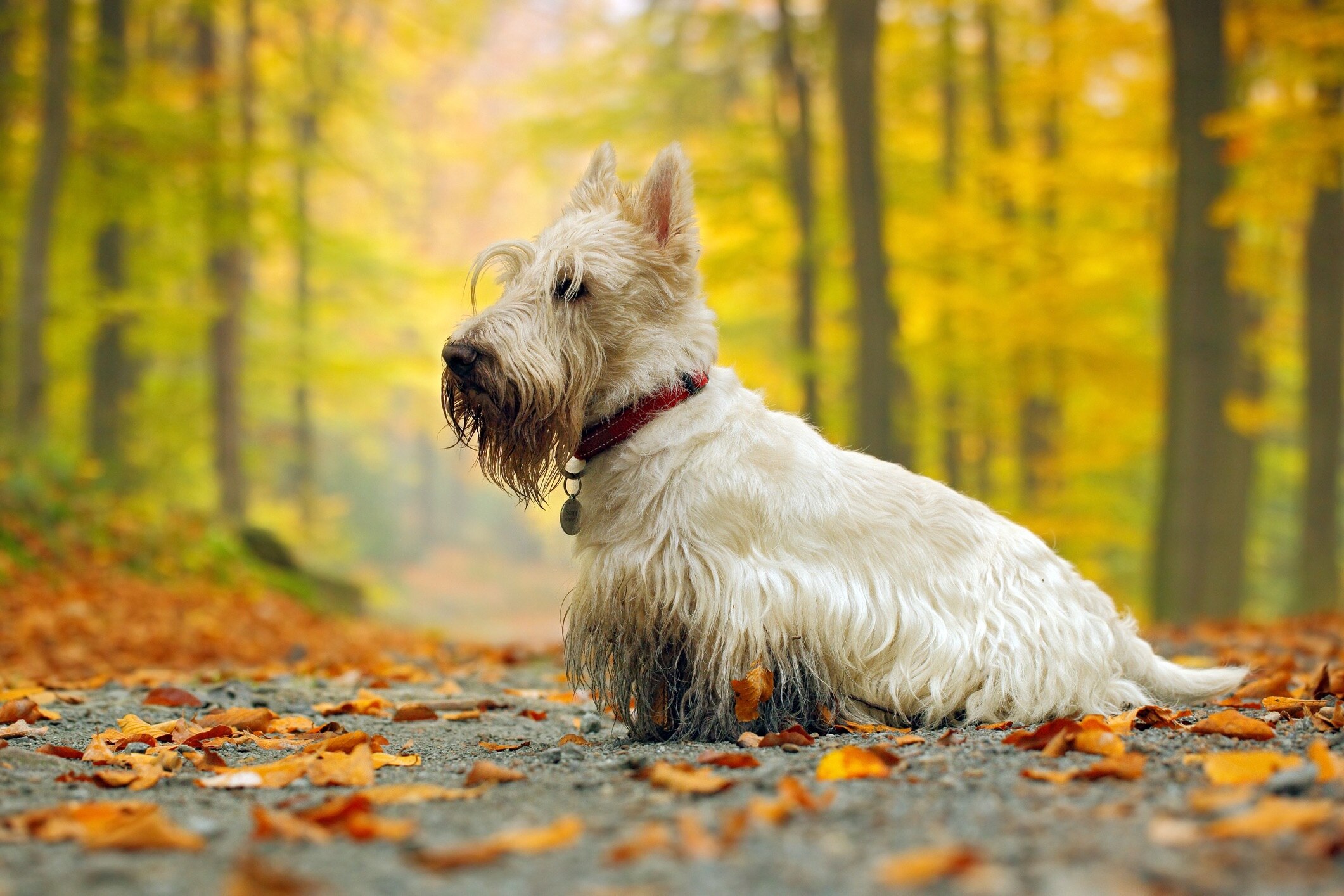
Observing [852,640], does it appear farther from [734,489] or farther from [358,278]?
[358,278]

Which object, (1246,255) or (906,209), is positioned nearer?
(1246,255)

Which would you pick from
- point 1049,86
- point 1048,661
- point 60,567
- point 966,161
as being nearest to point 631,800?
point 1048,661

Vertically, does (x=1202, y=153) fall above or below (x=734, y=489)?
above

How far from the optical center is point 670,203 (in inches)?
163

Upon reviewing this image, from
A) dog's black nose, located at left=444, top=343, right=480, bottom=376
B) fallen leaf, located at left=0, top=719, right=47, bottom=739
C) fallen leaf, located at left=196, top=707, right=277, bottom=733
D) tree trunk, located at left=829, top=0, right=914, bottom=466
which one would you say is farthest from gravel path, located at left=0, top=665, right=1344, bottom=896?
tree trunk, located at left=829, top=0, right=914, bottom=466

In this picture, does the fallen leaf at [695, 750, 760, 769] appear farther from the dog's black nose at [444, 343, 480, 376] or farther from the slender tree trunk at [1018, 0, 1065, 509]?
the slender tree trunk at [1018, 0, 1065, 509]

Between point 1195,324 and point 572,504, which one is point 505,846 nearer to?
point 572,504

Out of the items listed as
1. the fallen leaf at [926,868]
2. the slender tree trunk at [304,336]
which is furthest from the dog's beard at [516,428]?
the slender tree trunk at [304,336]

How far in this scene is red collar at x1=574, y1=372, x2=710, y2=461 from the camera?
4.06 m

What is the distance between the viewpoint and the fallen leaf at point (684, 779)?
2.79 m

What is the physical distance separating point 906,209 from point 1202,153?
7.08 metres

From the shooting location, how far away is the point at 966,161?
17844 mm

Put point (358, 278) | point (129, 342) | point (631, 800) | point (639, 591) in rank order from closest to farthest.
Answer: point (631, 800) → point (639, 591) → point (129, 342) → point (358, 278)

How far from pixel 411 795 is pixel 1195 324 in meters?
9.77
